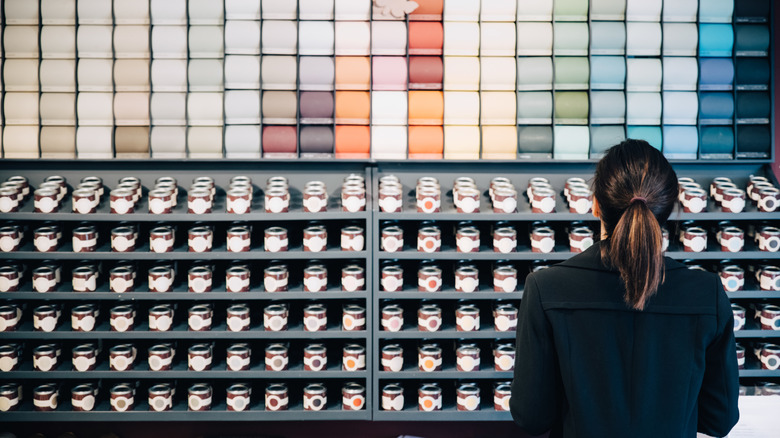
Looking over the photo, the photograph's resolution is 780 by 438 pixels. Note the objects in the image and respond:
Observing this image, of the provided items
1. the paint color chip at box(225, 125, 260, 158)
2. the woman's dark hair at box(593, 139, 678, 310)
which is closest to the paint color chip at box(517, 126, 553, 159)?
the paint color chip at box(225, 125, 260, 158)

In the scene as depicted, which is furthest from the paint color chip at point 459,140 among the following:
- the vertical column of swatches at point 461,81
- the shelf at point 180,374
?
the shelf at point 180,374

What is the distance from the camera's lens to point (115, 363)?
3.35m

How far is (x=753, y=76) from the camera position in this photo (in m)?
3.50

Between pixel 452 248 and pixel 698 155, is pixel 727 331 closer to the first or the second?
pixel 452 248

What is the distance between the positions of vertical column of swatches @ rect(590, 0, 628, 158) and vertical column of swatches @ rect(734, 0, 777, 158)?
1.87 feet

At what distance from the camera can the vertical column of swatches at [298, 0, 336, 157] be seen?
3473 mm

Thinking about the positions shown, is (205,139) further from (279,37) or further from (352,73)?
(352,73)

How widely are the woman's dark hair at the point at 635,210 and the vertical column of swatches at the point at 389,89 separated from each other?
2031 mm

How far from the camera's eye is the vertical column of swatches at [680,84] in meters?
3.51

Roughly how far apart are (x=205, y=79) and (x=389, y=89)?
90 centimetres

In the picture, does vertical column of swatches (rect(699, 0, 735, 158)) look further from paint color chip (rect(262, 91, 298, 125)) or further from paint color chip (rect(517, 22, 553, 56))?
paint color chip (rect(262, 91, 298, 125))

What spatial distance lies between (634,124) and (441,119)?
37.6 inches

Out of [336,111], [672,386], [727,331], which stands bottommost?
[672,386]

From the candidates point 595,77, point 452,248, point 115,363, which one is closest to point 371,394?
point 452,248
